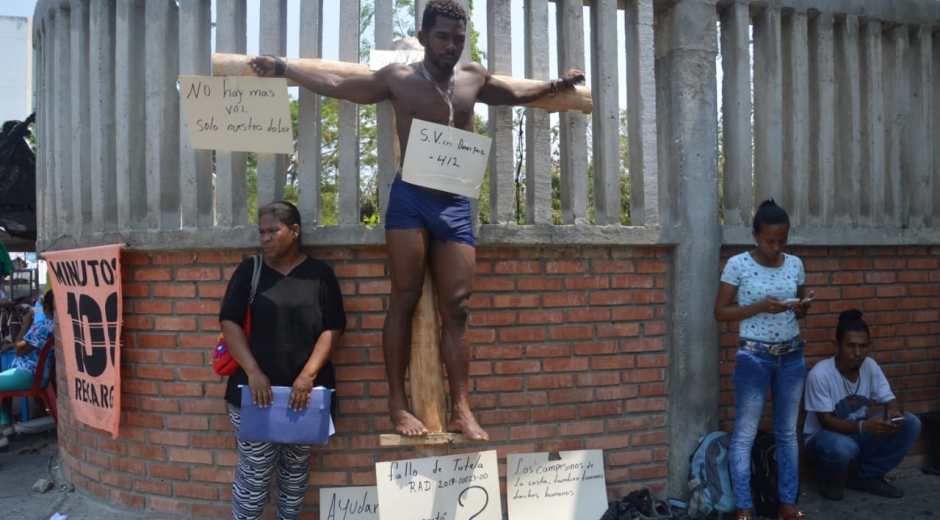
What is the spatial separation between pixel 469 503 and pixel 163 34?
294 cm

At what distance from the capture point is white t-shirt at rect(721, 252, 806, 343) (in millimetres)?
3736

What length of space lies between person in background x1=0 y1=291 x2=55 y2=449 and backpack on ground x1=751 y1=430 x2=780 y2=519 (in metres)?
5.12

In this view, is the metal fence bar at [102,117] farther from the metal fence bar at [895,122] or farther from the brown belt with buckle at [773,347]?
the metal fence bar at [895,122]

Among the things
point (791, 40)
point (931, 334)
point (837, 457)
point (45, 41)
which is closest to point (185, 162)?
point (45, 41)

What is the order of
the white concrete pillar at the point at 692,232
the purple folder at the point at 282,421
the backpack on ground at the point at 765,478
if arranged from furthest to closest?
1. the white concrete pillar at the point at 692,232
2. the backpack on ground at the point at 765,478
3. the purple folder at the point at 282,421

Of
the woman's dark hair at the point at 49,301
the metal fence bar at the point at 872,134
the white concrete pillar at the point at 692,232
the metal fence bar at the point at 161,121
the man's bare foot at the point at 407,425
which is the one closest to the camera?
the man's bare foot at the point at 407,425

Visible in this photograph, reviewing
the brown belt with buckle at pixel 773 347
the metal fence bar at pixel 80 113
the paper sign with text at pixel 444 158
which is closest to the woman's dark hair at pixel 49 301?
the metal fence bar at pixel 80 113

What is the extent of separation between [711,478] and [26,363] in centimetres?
518

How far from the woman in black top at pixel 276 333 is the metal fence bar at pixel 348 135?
325mm

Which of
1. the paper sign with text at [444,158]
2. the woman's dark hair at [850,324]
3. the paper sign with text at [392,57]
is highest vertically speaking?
the paper sign with text at [392,57]

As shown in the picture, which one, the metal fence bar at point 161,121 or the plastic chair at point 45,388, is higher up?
the metal fence bar at point 161,121

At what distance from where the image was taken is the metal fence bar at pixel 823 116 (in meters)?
4.58

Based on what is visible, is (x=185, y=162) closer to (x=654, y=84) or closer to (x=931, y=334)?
(x=654, y=84)

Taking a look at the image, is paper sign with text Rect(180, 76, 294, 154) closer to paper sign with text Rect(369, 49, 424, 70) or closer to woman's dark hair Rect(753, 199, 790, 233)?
paper sign with text Rect(369, 49, 424, 70)
